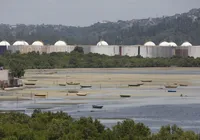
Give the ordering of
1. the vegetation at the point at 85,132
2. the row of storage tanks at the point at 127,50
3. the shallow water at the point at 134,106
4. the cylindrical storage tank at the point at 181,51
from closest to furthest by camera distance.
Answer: the vegetation at the point at 85,132, the shallow water at the point at 134,106, the row of storage tanks at the point at 127,50, the cylindrical storage tank at the point at 181,51

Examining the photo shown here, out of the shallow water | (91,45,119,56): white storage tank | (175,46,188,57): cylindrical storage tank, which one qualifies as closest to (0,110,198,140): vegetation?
the shallow water

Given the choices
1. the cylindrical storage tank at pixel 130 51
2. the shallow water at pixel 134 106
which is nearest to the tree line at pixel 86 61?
the cylindrical storage tank at pixel 130 51

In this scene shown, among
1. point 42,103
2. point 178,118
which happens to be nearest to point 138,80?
point 42,103

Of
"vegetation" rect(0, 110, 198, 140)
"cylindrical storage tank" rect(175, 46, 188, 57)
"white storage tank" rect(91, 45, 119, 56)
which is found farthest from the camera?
"white storage tank" rect(91, 45, 119, 56)

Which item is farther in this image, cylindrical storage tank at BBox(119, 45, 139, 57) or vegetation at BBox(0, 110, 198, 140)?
cylindrical storage tank at BBox(119, 45, 139, 57)

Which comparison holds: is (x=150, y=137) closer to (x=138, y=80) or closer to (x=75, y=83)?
(x=75, y=83)

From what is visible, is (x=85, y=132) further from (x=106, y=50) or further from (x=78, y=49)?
(x=106, y=50)

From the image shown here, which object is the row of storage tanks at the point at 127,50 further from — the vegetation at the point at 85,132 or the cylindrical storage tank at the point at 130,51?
the vegetation at the point at 85,132

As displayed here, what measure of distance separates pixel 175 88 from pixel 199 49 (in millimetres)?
88688

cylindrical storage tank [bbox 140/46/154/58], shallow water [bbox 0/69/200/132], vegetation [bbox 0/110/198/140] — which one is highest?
cylindrical storage tank [bbox 140/46/154/58]

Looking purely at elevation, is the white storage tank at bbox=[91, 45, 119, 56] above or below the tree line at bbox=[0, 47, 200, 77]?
above

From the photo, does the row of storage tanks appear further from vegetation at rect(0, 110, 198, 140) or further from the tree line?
vegetation at rect(0, 110, 198, 140)

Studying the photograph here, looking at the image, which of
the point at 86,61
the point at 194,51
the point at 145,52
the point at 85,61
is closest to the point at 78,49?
the point at 145,52

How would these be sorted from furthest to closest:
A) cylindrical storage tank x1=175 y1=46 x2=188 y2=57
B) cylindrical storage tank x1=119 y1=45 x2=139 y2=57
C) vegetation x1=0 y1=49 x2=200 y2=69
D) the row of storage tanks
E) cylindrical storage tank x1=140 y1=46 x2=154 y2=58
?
cylindrical storage tank x1=119 y1=45 x2=139 y2=57 → cylindrical storage tank x1=140 y1=46 x2=154 y2=58 → cylindrical storage tank x1=175 y1=46 x2=188 y2=57 → the row of storage tanks → vegetation x1=0 y1=49 x2=200 y2=69
